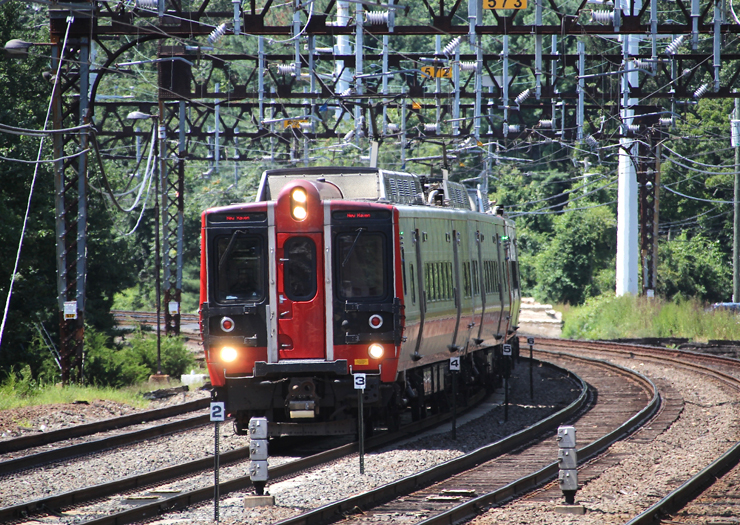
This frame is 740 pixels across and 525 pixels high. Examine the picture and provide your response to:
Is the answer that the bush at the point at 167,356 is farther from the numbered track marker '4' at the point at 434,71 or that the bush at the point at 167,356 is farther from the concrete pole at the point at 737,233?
the concrete pole at the point at 737,233

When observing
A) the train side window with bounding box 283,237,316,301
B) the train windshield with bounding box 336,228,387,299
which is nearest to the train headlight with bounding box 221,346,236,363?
the train side window with bounding box 283,237,316,301

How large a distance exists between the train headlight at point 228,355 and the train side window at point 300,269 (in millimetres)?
1007

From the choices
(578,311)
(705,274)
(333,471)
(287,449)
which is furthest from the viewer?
(705,274)

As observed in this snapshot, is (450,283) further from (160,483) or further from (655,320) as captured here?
(655,320)

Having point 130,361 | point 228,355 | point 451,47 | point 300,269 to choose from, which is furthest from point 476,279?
point 130,361

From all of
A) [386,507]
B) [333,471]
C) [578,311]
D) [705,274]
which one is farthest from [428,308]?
[705,274]

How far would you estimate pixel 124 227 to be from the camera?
195 feet

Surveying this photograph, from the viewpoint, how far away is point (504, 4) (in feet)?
71.2

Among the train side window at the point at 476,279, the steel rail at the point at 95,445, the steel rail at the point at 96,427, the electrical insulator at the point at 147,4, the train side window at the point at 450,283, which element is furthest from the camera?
the electrical insulator at the point at 147,4

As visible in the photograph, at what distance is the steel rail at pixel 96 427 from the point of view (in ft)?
48.1

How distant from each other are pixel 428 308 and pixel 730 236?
4246 centimetres

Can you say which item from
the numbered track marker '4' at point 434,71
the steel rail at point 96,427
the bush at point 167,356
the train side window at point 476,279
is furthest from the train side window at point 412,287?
the bush at point 167,356

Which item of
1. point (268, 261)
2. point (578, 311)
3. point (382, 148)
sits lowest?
point (578, 311)

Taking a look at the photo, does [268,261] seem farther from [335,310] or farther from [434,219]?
[434,219]
